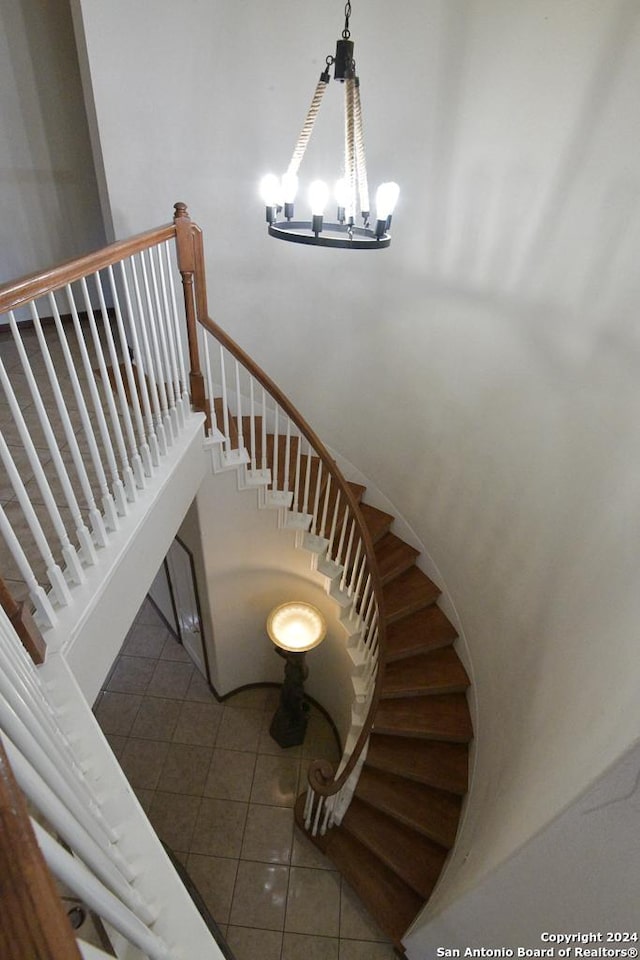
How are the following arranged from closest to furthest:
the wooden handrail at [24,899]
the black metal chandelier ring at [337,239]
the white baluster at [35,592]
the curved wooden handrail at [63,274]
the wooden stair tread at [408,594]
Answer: the wooden handrail at [24,899], the curved wooden handrail at [63,274], the white baluster at [35,592], the black metal chandelier ring at [337,239], the wooden stair tread at [408,594]

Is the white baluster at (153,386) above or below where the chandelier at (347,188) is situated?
below

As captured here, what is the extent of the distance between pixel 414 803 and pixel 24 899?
11.1 feet

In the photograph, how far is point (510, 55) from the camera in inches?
Result: 100

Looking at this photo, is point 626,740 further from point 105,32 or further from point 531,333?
point 105,32

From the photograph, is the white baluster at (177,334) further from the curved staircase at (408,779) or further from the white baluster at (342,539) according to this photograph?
the curved staircase at (408,779)

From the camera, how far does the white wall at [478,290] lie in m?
2.11

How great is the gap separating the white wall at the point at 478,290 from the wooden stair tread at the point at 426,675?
0.72 feet

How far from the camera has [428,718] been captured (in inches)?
138

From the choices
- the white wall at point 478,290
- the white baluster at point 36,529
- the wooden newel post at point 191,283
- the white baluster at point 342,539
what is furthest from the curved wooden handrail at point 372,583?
the white baluster at point 36,529

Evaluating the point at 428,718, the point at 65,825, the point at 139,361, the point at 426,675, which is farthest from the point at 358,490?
the point at 65,825

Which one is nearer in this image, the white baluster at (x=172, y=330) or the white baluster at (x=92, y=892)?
the white baluster at (x=92, y=892)

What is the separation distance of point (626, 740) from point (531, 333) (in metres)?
2.07

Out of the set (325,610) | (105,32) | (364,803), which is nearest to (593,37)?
(105,32)

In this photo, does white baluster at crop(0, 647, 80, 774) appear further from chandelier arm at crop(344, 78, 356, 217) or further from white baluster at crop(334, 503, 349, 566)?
white baluster at crop(334, 503, 349, 566)
